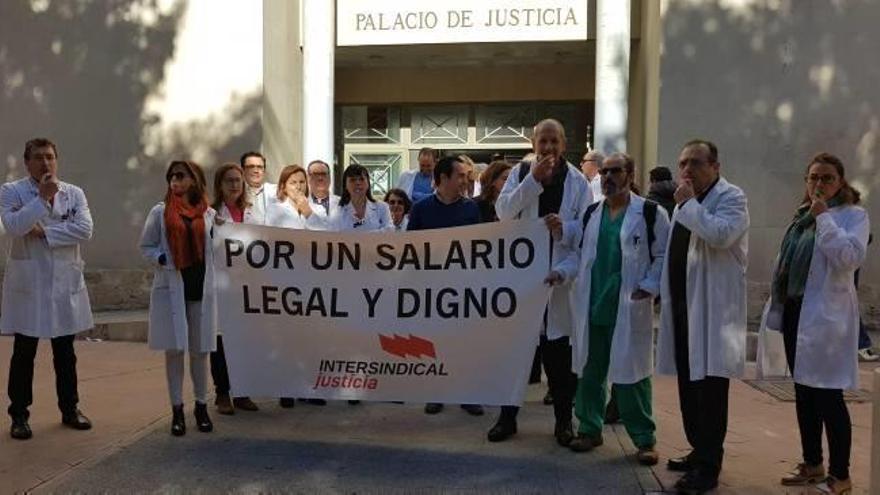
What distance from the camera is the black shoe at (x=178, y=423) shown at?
5.38 meters

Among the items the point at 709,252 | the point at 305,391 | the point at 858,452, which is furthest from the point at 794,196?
the point at 305,391

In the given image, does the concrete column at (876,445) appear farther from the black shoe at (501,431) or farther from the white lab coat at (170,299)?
the white lab coat at (170,299)

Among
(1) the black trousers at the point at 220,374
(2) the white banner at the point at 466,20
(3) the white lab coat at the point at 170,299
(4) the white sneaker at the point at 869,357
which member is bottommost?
(4) the white sneaker at the point at 869,357

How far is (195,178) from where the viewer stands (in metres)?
5.46

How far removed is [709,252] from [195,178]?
3.36 m

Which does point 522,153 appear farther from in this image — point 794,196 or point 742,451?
point 742,451

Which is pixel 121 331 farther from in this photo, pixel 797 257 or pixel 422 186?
pixel 797 257

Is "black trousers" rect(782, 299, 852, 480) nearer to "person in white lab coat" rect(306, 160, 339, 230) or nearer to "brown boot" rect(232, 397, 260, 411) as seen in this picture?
"person in white lab coat" rect(306, 160, 339, 230)

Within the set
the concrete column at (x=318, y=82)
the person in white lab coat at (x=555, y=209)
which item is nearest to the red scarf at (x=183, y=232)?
the person in white lab coat at (x=555, y=209)

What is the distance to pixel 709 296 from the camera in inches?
171

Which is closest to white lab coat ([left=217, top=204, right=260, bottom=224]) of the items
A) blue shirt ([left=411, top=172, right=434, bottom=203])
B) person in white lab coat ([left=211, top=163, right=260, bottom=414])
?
person in white lab coat ([left=211, top=163, right=260, bottom=414])

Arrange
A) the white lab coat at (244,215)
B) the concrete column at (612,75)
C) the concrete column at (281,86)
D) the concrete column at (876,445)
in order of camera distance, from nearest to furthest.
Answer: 1. the concrete column at (876,445)
2. the white lab coat at (244,215)
3. the concrete column at (612,75)
4. the concrete column at (281,86)

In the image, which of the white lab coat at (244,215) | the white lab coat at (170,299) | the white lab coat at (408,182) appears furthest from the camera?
the white lab coat at (408,182)

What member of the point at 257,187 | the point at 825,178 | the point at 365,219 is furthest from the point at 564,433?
the point at 257,187
